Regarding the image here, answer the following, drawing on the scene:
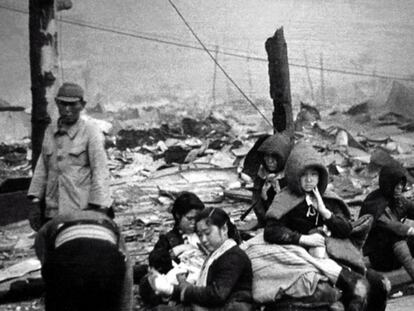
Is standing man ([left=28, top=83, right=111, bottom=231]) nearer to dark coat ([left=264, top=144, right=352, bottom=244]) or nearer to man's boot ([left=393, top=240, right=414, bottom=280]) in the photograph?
dark coat ([left=264, top=144, right=352, bottom=244])

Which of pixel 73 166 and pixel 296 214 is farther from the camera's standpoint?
pixel 73 166

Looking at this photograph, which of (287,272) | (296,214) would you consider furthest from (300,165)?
(287,272)

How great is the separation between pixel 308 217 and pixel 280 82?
3.03 m

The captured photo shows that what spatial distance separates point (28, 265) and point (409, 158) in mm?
8198

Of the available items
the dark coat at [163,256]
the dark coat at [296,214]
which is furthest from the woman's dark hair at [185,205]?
the dark coat at [296,214]

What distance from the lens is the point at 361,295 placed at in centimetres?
493

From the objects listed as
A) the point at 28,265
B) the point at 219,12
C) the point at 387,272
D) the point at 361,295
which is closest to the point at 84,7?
the point at 219,12

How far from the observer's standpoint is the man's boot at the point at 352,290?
4.91 meters

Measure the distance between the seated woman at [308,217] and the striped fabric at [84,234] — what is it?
133 cm

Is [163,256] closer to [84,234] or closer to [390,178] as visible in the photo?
[84,234]

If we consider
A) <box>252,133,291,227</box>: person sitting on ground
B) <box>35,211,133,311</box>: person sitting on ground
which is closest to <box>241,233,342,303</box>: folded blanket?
<box>35,211,133,311</box>: person sitting on ground

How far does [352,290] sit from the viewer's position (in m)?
4.91

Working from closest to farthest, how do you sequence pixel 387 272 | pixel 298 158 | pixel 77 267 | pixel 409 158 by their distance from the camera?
pixel 77 267 < pixel 298 158 < pixel 387 272 < pixel 409 158

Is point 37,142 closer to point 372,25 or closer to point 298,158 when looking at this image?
point 298,158
